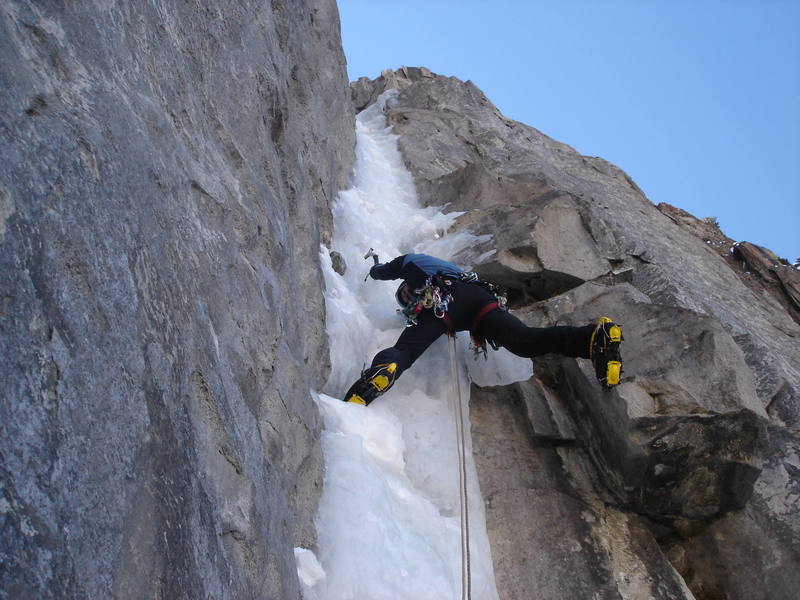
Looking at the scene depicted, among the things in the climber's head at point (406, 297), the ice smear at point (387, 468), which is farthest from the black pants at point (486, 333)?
the ice smear at point (387, 468)

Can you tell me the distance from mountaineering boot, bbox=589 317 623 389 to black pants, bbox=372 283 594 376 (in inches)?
2.4

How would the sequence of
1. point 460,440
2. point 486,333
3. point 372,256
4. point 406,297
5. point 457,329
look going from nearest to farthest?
point 460,440 → point 486,333 → point 457,329 → point 406,297 → point 372,256

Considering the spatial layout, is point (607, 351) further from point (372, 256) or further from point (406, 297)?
point (372, 256)

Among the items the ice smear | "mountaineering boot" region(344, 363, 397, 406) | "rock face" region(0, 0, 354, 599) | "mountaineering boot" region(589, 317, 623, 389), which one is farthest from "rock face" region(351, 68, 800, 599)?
"rock face" region(0, 0, 354, 599)

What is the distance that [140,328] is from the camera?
1.78 meters

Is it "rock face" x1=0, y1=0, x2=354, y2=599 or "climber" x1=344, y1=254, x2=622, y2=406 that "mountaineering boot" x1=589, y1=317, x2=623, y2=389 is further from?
"rock face" x1=0, y1=0, x2=354, y2=599

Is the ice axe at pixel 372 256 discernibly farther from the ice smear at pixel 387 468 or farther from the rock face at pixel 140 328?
the rock face at pixel 140 328

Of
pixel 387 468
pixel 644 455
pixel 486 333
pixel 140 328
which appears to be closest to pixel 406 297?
pixel 486 333

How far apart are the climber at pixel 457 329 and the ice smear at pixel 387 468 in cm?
24

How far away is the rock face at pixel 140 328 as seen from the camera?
1.34m

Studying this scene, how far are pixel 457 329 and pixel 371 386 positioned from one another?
2.98 feet

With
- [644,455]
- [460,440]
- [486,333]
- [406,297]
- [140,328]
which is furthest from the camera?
[406,297]

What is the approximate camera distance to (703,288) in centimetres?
643

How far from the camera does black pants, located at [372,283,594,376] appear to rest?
4133 millimetres
